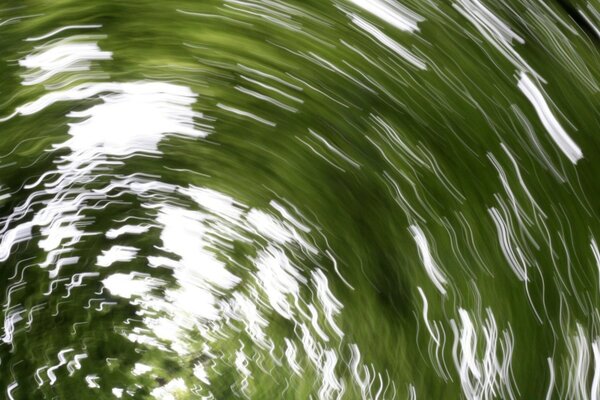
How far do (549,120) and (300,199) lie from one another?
1.04 feet

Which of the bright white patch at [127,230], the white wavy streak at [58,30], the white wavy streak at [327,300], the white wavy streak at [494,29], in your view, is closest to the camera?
the white wavy streak at [494,29]

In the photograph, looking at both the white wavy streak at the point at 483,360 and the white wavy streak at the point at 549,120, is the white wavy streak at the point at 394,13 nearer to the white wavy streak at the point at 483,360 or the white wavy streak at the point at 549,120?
the white wavy streak at the point at 549,120

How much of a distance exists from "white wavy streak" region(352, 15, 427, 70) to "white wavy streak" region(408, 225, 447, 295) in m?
0.17

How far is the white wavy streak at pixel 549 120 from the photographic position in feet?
1.96

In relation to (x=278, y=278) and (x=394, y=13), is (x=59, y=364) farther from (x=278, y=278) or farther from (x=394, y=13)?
(x=394, y=13)

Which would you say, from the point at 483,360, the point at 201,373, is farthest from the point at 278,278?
the point at 483,360

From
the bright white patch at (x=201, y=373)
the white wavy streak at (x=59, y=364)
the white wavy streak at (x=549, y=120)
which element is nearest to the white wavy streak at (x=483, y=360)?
the white wavy streak at (x=549, y=120)

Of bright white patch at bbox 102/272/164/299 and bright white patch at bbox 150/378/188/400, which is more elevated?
bright white patch at bbox 102/272/164/299

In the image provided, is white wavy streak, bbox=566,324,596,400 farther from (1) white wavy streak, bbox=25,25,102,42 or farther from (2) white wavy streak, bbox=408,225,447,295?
(1) white wavy streak, bbox=25,25,102,42

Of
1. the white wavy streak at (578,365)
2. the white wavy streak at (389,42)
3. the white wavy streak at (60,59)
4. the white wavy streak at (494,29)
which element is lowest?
the white wavy streak at (60,59)

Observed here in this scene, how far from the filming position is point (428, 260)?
74 centimetres

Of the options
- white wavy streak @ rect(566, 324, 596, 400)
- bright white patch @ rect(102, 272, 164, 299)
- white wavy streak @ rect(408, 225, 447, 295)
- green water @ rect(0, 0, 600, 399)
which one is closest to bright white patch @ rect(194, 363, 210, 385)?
green water @ rect(0, 0, 600, 399)

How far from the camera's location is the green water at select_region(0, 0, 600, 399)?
62 centimetres

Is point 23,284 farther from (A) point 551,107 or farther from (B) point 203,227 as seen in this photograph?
(A) point 551,107
